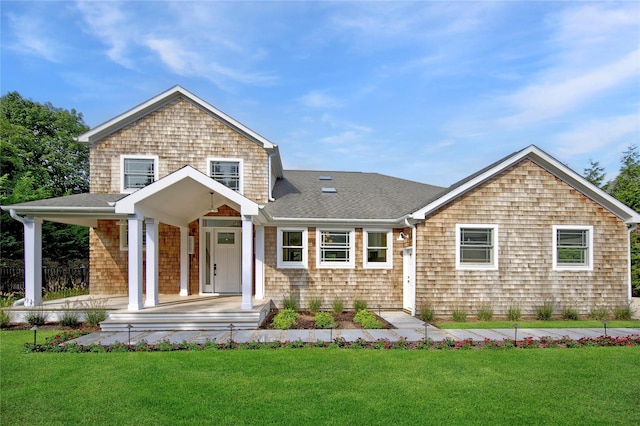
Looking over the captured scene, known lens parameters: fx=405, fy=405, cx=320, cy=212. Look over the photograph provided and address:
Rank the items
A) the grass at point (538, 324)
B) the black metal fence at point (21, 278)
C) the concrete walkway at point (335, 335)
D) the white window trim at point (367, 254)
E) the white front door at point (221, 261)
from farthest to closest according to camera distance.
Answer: the black metal fence at point (21, 278), the white front door at point (221, 261), the white window trim at point (367, 254), the grass at point (538, 324), the concrete walkway at point (335, 335)

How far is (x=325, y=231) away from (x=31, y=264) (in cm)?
884

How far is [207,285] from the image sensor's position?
569 inches

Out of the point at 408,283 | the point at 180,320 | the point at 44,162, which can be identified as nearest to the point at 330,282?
the point at 408,283

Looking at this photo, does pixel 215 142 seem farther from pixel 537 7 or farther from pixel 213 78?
pixel 537 7

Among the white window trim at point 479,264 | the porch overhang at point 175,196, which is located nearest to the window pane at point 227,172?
the porch overhang at point 175,196

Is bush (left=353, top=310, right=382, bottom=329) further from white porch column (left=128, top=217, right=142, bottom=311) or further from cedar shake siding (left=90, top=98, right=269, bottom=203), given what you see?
white porch column (left=128, top=217, right=142, bottom=311)

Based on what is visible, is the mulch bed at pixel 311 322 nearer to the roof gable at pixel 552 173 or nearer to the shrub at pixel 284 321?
the shrub at pixel 284 321

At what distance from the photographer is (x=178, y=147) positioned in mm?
14258

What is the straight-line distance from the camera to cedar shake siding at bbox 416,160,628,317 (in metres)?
12.5

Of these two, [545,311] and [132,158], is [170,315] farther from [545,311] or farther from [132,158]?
[545,311]

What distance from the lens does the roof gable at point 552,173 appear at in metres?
12.4

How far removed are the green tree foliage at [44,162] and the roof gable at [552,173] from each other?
1967 centimetres

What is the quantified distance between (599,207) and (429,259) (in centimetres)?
581

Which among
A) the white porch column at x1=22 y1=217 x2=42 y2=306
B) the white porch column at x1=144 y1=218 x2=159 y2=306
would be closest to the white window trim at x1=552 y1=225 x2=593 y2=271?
the white porch column at x1=144 y1=218 x2=159 y2=306
